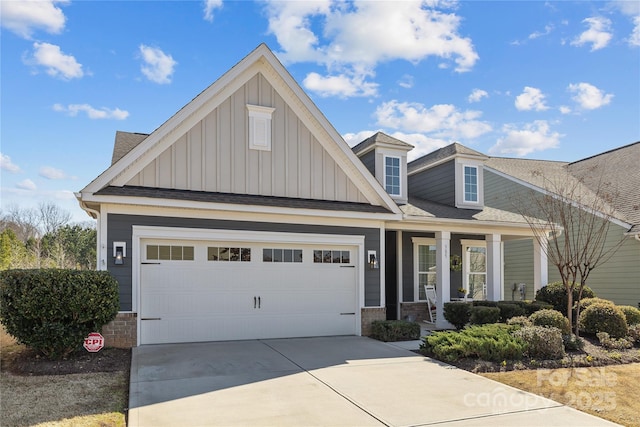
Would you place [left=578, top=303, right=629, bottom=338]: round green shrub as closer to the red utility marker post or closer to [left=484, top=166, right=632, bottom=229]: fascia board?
[left=484, top=166, right=632, bottom=229]: fascia board

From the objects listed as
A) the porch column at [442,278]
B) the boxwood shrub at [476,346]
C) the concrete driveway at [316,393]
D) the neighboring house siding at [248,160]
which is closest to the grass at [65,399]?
the concrete driveway at [316,393]

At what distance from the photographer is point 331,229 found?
11.4 metres

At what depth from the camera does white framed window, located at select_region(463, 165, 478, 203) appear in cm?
1558

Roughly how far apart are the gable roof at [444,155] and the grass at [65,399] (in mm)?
12012

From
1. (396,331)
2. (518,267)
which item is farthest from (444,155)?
(396,331)

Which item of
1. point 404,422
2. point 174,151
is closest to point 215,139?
point 174,151

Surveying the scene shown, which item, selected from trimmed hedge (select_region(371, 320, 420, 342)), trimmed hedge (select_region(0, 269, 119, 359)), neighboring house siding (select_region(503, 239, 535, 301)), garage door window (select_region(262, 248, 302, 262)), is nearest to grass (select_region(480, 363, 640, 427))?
trimmed hedge (select_region(371, 320, 420, 342))

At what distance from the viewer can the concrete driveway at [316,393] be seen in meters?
5.51

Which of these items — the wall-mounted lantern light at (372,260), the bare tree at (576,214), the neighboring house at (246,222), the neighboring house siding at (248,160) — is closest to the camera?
the neighboring house at (246,222)

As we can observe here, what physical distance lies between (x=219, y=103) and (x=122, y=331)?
207 inches

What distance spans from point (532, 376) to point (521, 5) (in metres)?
9.47

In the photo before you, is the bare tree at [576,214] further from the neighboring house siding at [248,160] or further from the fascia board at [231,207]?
the neighboring house siding at [248,160]

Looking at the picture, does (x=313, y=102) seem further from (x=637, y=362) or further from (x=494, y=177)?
(x=494, y=177)

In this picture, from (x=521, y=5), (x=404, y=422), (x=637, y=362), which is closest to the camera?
(x=404, y=422)
